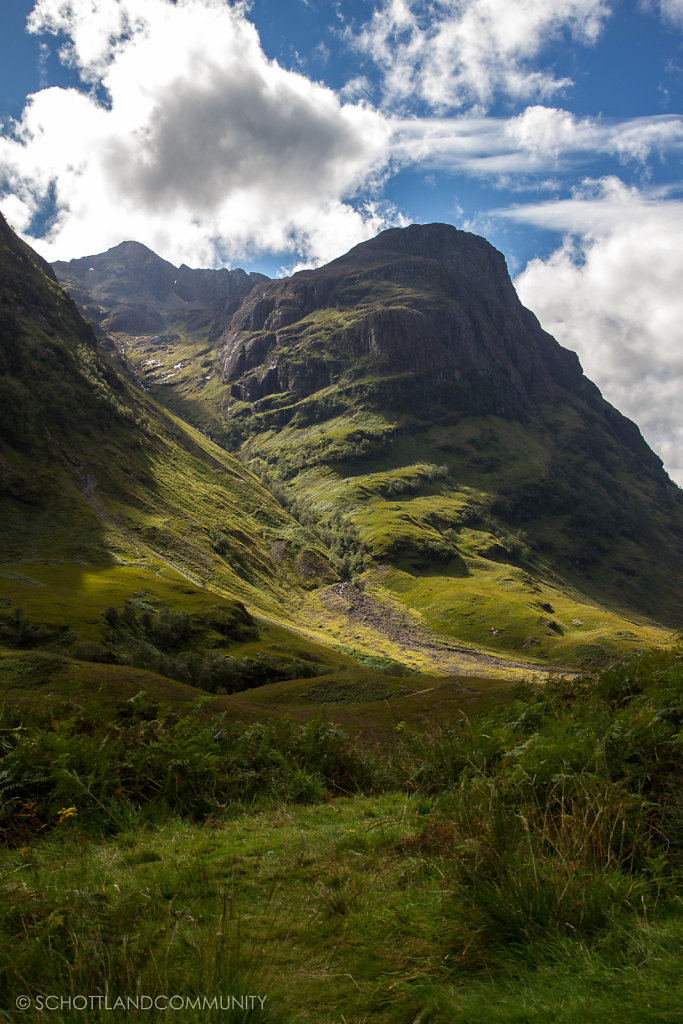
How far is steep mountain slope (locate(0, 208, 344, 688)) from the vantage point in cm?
6356

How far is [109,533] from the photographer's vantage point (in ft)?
383

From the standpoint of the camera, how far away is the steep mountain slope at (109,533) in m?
63.6

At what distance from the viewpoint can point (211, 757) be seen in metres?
9.58

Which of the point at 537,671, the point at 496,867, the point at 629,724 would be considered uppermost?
the point at 629,724

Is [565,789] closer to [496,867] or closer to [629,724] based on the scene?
[629,724]

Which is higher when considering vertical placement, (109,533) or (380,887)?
(380,887)

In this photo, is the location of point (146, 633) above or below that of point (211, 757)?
below

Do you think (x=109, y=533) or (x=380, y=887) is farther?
(x=109, y=533)

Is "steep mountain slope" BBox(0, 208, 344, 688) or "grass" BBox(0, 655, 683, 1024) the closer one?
"grass" BBox(0, 655, 683, 1024)

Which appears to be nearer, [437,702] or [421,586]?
[437,702]

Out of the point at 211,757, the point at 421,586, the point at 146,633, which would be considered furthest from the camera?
the point at 421,586

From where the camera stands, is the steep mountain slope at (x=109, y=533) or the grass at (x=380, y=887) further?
the steep mountain slope at (x=109, y=533)

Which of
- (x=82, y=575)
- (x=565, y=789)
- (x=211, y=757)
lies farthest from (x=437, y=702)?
(x=82, y=575)

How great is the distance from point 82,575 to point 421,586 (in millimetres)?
114782
